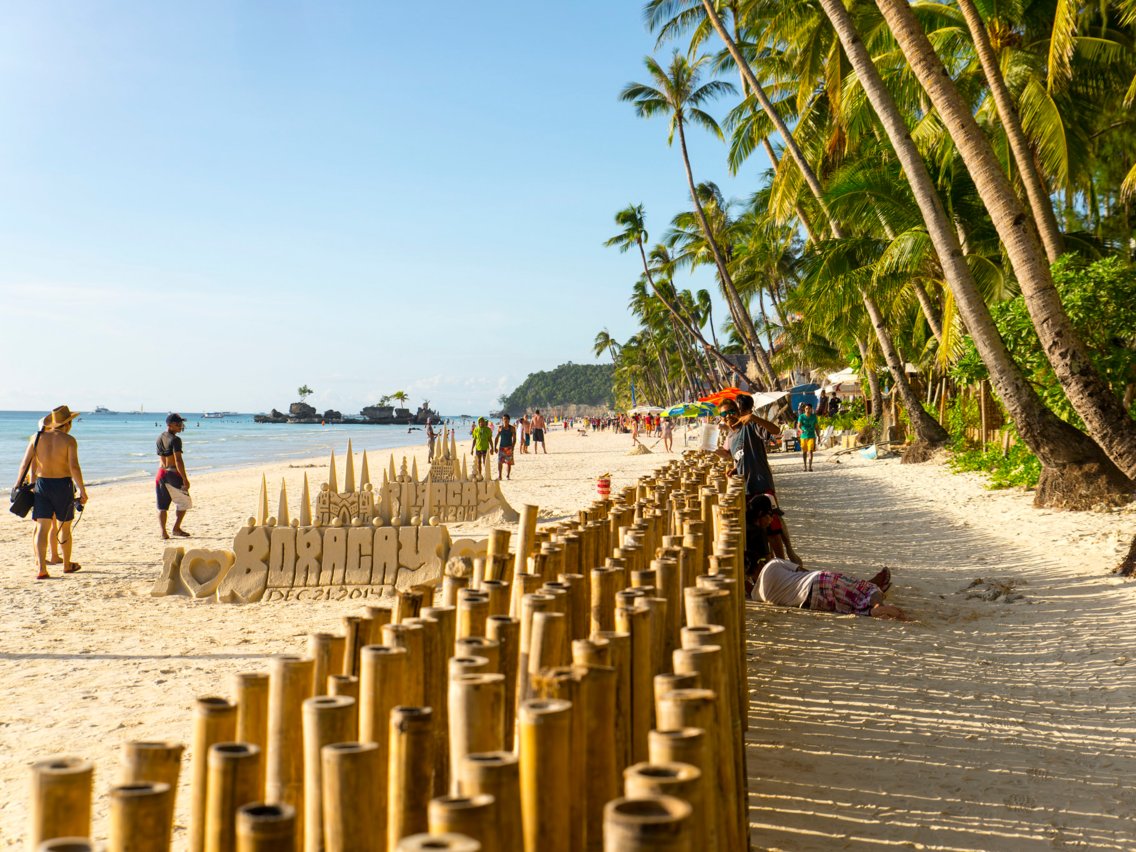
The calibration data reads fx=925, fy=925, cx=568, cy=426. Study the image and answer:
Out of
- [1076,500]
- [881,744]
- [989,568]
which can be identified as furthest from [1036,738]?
[1076,500]

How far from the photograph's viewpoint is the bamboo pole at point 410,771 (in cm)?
178

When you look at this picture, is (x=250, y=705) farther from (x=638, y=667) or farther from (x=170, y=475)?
(x=170, y=475)

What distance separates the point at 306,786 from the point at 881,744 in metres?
2.49

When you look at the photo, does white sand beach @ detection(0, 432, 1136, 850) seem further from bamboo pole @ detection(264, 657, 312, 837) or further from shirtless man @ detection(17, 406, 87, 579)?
bamboo pole @ detection(264, 657, 312, 837)

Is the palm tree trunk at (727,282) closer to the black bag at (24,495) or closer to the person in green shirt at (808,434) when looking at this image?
the person in green shirt at (808,434)

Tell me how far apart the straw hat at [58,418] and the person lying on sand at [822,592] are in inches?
247

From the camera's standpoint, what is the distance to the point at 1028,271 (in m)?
8.98

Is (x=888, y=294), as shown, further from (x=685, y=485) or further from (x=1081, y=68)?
(x=685, y=485)

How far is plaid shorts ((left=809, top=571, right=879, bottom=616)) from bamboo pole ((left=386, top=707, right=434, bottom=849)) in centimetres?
458

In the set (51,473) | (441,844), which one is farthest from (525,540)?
(51,473)

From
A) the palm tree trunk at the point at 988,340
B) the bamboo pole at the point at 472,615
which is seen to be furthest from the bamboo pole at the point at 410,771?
the palm tree trunk at the point at 988,340

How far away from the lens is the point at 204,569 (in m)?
7.19

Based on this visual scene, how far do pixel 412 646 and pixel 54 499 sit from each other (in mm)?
7209

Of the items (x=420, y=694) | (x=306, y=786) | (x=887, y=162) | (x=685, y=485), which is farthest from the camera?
(x=887, y=162)
